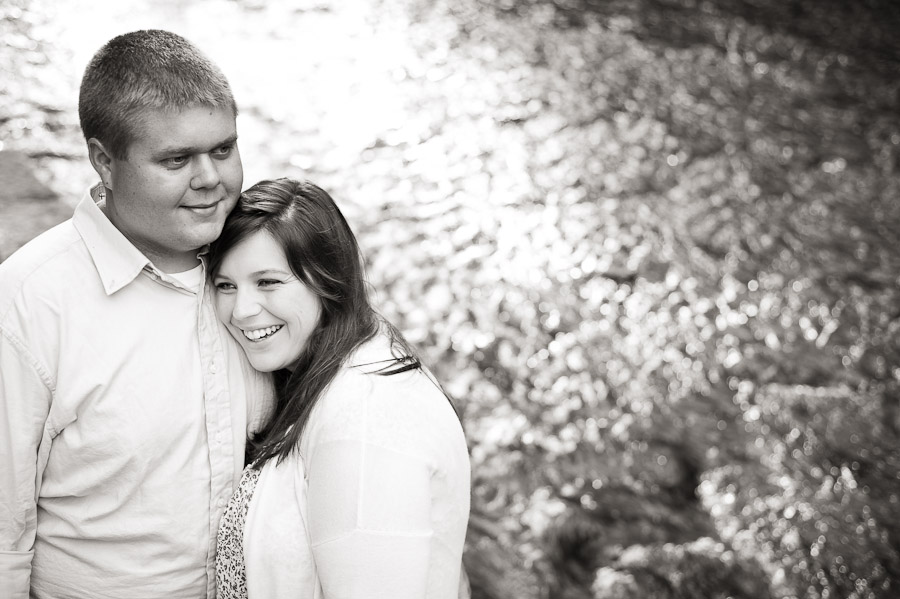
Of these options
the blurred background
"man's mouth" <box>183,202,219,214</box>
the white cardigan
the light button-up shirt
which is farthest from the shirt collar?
the blurred background

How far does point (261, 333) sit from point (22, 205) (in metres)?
2.19

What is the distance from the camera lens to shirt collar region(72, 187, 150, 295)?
1.48 m

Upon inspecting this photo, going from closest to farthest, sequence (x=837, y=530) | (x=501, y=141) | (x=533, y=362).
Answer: (x=837, y=530), (x=533, y=362), (x=501, y=141)

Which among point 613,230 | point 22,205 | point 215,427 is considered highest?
point 215,427

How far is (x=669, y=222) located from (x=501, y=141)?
87 centimetres

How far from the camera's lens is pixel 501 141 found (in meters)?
→ 4.32

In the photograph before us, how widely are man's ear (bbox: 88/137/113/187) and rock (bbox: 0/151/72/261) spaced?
5.85 ft

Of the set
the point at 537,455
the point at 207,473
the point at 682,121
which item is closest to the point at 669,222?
the point at 682,121

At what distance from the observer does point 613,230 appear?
153 inches

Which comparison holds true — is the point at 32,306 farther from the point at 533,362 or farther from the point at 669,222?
the point at 669,222

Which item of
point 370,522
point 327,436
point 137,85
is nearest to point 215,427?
point 327,436

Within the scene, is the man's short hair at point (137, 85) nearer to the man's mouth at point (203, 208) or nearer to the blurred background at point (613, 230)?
the man's mouth at point (203, 208)

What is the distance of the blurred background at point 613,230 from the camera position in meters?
2.81

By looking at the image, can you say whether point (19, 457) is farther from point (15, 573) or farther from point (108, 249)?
point (108, 249)
